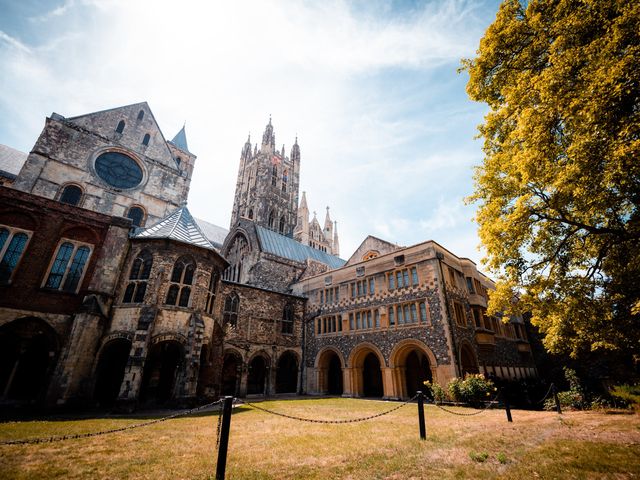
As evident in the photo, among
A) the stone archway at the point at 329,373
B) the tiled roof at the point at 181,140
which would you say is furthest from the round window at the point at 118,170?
the tiled roof at the point at 181,140

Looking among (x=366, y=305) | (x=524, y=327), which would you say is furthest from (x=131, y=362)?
(x=524, y=327)

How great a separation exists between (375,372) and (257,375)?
950 centimetres

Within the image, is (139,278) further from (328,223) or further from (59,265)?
(328,223)

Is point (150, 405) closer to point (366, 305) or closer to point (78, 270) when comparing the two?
point (78, 270)

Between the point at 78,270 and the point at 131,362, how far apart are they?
17.0ft

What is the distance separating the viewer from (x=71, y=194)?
67.6ft

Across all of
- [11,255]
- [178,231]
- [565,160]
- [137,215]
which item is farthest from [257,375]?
[565,160]

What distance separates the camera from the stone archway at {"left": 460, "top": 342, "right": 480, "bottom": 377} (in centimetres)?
1783

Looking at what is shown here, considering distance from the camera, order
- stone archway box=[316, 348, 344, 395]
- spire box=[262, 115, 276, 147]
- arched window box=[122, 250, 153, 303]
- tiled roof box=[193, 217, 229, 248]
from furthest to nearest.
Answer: spire box=[262, 115, 276, 147]
tiled roof box=[193, 217, 229, 248]
stone archway box=[316, 348, 344, 395]
arched window box=[122, 250, 153, 303]

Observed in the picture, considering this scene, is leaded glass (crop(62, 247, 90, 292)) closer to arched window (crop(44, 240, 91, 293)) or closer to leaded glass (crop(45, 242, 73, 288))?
arched window (crop(44, 240, 91, 293))

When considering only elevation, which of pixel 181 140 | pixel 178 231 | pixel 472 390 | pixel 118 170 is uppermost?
pixel 181 140

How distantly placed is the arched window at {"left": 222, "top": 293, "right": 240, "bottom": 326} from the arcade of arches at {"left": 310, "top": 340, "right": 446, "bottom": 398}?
24.5 feet

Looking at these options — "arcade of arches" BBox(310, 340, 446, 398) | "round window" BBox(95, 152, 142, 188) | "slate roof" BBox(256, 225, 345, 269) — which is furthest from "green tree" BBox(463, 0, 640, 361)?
"round window" BBox(95, 152, 142, 188)

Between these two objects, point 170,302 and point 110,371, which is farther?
point 170,302
